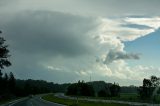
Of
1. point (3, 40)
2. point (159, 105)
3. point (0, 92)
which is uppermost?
point (3, 40)

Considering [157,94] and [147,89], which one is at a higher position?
[147,89]

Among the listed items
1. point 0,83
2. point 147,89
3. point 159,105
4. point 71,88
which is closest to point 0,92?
point 0,83

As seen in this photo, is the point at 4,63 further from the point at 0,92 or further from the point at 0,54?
the point at 0,92

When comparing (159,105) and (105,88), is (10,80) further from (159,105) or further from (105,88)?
(159,105)

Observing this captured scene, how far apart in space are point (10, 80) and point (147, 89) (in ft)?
220

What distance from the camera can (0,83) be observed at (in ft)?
424

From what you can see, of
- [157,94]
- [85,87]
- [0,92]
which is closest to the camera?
[157,94]

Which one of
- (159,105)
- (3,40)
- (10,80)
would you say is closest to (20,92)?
(10,80)

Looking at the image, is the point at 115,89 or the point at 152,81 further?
the point at 115,89

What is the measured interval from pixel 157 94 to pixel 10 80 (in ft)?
472

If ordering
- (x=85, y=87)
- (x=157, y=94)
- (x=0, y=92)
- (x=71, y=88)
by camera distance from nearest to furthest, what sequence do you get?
(x=157, y=94), (x=0, y=92), (x=85, y=87), (x=71, y=88)

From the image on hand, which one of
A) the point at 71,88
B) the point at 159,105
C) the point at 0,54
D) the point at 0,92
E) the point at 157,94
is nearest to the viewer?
the point at 157,94

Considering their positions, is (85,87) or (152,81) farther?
(85,87)

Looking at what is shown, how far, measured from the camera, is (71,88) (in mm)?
186375
